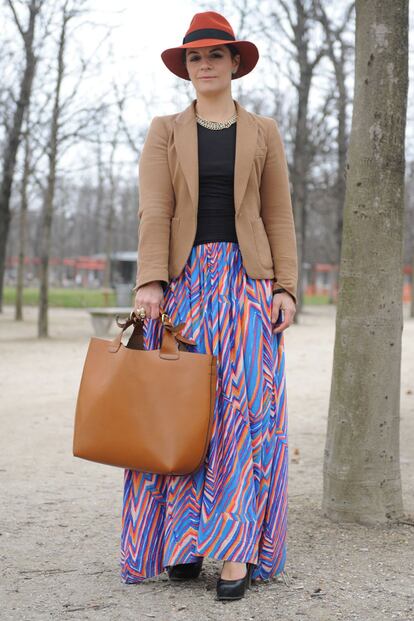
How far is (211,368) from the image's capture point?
3148 mm

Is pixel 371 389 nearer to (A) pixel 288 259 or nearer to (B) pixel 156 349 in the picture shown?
(A) pixel 288 259

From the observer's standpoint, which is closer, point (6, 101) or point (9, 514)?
point (9, 514)

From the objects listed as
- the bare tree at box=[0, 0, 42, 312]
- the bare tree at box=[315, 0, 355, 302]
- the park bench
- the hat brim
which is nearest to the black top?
the hat brim

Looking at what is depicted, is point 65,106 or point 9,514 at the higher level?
point 65,106

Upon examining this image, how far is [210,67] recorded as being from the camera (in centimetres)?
334

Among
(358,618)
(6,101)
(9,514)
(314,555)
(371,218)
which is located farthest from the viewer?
(6,101)

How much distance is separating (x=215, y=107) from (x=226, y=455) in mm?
1321

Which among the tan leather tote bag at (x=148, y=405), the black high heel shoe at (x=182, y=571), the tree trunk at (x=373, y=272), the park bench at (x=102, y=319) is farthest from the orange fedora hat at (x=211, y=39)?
the park bench at (x=102, y=319)

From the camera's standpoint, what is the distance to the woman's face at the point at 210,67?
11.0 ft

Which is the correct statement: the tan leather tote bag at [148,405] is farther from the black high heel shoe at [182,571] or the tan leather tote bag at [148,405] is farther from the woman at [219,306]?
the black high heel shoe at [182,571]

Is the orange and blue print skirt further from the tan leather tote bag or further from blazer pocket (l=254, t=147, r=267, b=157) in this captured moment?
blazer pocket (l=254, t=147, r=267, b=157)

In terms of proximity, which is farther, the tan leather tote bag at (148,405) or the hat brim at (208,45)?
the hat brim at (208,45)

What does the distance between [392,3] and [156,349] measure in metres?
2.03

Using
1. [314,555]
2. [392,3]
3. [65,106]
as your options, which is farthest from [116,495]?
[65,106]
